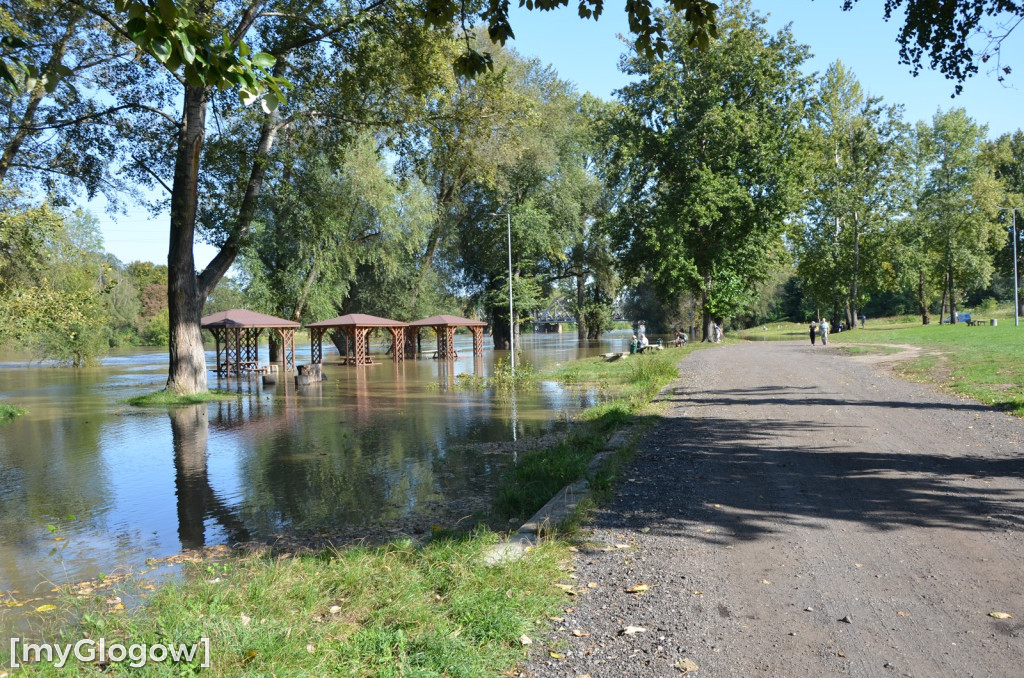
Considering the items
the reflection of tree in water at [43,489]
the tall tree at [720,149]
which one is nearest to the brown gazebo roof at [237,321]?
the reflection of tree in water at [43,489]

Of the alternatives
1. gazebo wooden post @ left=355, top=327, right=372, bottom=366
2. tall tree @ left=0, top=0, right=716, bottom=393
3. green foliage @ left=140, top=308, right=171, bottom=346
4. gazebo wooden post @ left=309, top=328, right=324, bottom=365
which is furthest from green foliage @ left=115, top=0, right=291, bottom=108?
green foliage @ left=140, top=308, right=171, bottom=346

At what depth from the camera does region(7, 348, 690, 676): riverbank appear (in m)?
3.64

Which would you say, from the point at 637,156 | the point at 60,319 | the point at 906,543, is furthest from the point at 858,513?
the point at 637,156

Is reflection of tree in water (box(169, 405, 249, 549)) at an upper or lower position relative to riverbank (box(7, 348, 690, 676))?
lower

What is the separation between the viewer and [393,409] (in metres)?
18.5

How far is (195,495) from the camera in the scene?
30.0ft

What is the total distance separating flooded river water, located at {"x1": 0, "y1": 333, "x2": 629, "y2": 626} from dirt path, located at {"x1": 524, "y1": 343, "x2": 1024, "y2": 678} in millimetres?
2766

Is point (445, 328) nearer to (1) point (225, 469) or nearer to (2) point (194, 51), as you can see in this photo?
(1) point (225, 469)

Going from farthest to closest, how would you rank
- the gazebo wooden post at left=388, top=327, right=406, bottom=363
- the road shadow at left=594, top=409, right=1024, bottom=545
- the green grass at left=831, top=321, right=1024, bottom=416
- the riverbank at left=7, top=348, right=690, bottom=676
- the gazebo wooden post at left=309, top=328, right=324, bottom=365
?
1. the gazebo wooden post at left=388, top=327, right=406, bottom=363
2. the gazebo wooden post at left=309, top=328, right=324, bottom=365
3. the green grass at left=831, top=321, right=1024, bottom=416
4. the road shadow at left=594, top=409, right=1024, bottom=545
5. the riverbank at left=7, top=348, right=690, bottom=676

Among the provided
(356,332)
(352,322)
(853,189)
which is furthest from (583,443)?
(853,189)

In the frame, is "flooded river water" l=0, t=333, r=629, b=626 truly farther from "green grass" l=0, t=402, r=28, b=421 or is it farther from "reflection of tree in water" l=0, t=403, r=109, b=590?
"green grass" l=0, t=402, r=28, b=421

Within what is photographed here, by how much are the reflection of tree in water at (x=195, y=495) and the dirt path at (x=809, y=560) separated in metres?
4.17

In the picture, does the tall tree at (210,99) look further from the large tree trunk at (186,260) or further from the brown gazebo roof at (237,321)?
the brown gazebo roof at (237,321)

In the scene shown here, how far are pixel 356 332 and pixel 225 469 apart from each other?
94.8ft
